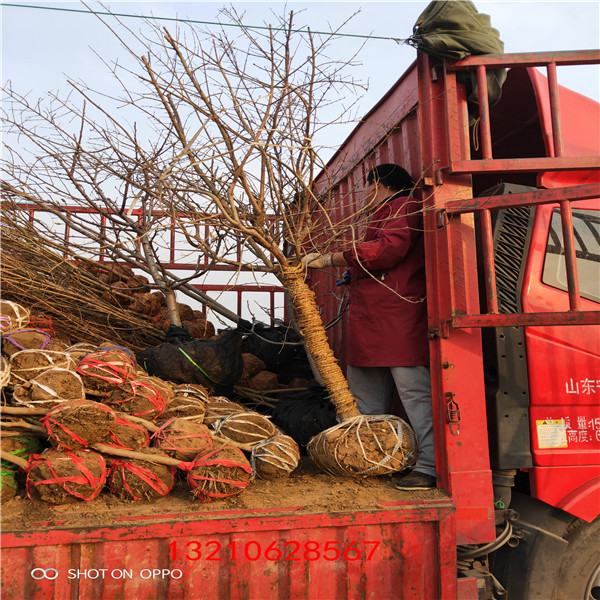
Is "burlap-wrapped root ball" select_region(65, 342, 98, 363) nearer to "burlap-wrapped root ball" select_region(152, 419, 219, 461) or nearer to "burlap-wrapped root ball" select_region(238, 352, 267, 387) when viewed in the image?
"burlap-wrapped root ball" select_region(152, 419, 219, 461)

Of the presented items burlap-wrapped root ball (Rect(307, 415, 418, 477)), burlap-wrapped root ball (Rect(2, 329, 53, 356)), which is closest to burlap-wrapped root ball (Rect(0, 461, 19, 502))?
burlap-wrapped root ball (Rect(2, 329, 53, 356))

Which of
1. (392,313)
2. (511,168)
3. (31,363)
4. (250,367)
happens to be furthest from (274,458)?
(511,168)

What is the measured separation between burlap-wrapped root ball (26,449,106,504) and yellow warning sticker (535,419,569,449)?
2240 millimetres

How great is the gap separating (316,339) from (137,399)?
3.69 ft

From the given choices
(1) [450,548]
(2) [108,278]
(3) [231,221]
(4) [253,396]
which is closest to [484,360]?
(1) [450,548]

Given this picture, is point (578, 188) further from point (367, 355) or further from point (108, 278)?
point (108, 278)

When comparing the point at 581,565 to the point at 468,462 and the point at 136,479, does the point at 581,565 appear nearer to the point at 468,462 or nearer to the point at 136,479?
the point at 468,462

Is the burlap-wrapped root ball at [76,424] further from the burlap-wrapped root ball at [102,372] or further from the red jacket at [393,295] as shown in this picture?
the red jacket at [393,295]

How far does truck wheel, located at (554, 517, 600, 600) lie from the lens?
8.91 ft

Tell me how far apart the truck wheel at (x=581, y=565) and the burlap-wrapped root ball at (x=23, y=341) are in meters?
3.03

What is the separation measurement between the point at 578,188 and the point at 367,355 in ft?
4.93

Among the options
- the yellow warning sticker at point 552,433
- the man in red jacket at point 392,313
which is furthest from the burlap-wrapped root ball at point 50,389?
the yellow warning sticker at point 552,433

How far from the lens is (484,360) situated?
117 inches

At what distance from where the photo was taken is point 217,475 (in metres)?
2.49
